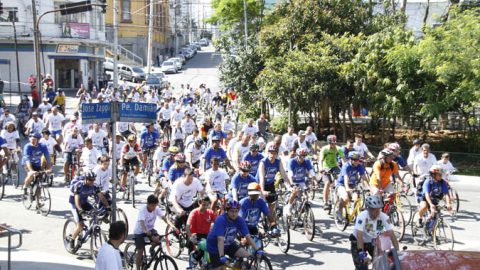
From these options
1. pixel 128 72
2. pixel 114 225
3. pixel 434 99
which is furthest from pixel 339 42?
pixel 128 72

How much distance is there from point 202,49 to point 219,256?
4019 inches

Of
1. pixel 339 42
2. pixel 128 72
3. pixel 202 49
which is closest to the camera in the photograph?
pixel 339 42

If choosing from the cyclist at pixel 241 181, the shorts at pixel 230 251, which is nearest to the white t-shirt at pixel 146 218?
the shorts at pixel 230 251

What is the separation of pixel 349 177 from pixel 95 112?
616 cm

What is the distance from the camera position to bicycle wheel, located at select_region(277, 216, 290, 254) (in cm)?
1222

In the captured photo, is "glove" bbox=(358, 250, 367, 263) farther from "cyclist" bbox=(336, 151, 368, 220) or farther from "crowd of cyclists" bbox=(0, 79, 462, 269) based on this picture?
"cyclist" bbox=(336, 151, 368, 220)

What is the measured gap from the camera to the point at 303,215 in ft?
43.8

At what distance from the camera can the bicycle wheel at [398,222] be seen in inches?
513

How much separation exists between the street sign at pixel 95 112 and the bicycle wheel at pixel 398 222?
649 centimetres

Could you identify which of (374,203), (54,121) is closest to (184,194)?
(374,203)

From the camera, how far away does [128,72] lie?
6088 cm

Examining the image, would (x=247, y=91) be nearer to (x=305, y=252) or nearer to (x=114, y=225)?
(x=305, y=252)

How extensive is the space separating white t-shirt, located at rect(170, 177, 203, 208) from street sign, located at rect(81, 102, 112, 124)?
2.20m

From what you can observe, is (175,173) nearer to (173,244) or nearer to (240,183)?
(173,244)
